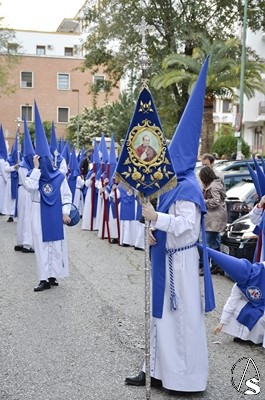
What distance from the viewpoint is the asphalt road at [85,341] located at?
17.2 ft

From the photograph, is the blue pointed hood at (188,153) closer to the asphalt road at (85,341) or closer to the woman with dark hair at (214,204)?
the asphalt road at (85,341)

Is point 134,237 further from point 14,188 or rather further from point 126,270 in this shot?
point 14,188

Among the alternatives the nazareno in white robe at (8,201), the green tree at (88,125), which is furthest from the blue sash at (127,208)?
the green tree at (88,125)

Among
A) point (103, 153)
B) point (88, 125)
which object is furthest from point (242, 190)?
point (88, 125)

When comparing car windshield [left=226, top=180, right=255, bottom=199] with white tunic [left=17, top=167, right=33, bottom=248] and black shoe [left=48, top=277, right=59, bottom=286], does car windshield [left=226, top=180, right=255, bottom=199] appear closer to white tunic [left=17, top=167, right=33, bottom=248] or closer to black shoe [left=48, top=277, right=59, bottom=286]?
white tunic [left=17, top=167, right=33, bottom=248]

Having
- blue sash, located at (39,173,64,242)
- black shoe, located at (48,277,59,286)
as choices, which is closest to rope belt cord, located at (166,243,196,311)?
blue sash, located at (39,173,64,242)

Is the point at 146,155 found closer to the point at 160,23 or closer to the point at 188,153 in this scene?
the point at 188,153

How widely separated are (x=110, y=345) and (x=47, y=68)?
188 feet

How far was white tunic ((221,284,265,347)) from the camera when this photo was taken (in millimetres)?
6457

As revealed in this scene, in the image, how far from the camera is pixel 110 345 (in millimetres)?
6398

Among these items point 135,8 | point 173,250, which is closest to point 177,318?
point 173,250

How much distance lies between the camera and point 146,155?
4676 mm

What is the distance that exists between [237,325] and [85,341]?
5.09 feet

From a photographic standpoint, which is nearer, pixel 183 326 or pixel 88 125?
pixel 183 326
